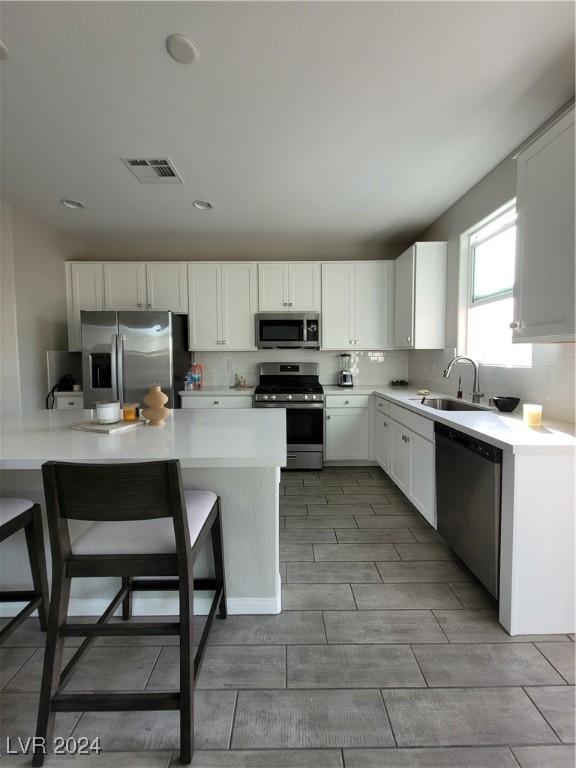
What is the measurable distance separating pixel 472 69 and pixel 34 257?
3986 mm

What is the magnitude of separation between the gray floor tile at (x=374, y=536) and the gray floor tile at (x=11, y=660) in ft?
5.67

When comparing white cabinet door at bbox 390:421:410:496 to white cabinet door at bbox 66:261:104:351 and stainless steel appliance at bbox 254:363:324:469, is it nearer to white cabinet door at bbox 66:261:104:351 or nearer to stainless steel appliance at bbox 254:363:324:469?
stainless steel appliance at bbox 254:363:324:469

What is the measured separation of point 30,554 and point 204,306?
3.16 metres

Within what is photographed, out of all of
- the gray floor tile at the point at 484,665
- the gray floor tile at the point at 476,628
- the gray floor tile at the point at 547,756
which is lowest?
the gray floor tile at the point at 547,756

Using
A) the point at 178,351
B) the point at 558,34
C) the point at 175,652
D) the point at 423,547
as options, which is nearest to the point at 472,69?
the point at 558,34

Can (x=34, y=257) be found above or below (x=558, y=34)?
below

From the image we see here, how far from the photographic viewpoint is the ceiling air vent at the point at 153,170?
2.61m

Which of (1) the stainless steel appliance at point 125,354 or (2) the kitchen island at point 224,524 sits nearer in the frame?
(2) the kitchen island at point 224,524

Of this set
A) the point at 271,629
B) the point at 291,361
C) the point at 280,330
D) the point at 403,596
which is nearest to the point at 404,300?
the point at 280,330

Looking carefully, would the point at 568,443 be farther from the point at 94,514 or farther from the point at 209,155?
the point at 209,155

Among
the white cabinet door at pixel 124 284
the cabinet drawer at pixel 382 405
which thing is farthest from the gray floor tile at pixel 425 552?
the white cabinet door at pixel 124 284

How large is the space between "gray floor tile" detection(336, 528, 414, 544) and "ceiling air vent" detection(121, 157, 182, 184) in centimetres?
290

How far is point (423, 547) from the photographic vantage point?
2.42 metres

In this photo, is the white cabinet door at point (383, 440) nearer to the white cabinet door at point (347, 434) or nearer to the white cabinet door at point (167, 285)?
the white cabinet door at point (347, 434)
